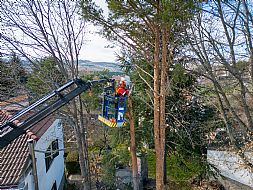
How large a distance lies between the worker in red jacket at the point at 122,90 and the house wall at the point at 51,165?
3193mm

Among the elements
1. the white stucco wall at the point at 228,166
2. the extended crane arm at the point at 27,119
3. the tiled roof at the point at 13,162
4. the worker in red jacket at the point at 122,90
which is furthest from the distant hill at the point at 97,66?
the white stucco wall at the point at 228,166

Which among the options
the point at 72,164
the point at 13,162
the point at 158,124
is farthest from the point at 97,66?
the point at 72,164

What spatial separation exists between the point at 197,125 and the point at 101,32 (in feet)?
19.1

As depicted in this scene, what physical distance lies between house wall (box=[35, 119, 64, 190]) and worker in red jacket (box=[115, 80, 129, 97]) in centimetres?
319

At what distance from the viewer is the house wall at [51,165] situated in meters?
8.35

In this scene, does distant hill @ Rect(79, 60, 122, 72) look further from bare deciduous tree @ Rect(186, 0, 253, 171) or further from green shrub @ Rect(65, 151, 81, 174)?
green shrub @ Rect(65, 151, 81, 174)

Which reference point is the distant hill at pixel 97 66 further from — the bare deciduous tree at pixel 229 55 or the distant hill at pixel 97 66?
the bare deciduous tree at pixel 229 55

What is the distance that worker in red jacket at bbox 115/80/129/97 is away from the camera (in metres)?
5.70

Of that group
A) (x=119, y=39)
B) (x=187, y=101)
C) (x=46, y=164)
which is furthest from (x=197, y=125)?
(x=46, y=164)

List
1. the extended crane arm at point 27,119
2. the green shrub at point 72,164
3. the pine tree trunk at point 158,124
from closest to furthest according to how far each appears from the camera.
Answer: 1. the extended crane arm at point 27,119
2. the pine tree trunk at point 158,124
3. the green shrub at point 72,164

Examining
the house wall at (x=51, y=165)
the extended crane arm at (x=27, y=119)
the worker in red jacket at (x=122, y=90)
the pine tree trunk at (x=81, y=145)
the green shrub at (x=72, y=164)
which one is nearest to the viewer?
the extended crane arm at (x=27, y=119)

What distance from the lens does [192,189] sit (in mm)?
11656

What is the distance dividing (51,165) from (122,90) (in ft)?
20.3

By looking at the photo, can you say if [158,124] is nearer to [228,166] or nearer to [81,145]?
[81,145]
